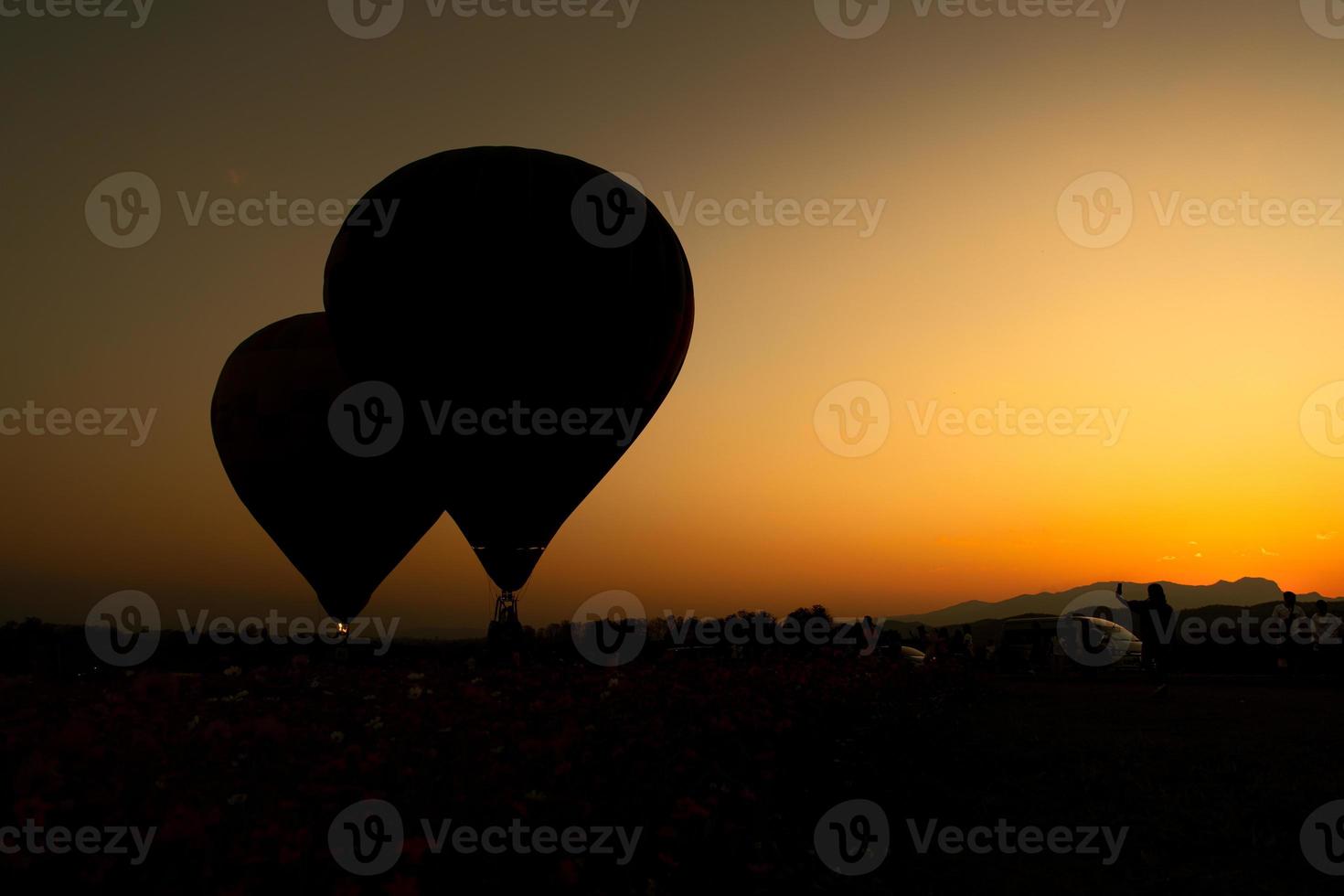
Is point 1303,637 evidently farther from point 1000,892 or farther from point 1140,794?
point 1000,892
